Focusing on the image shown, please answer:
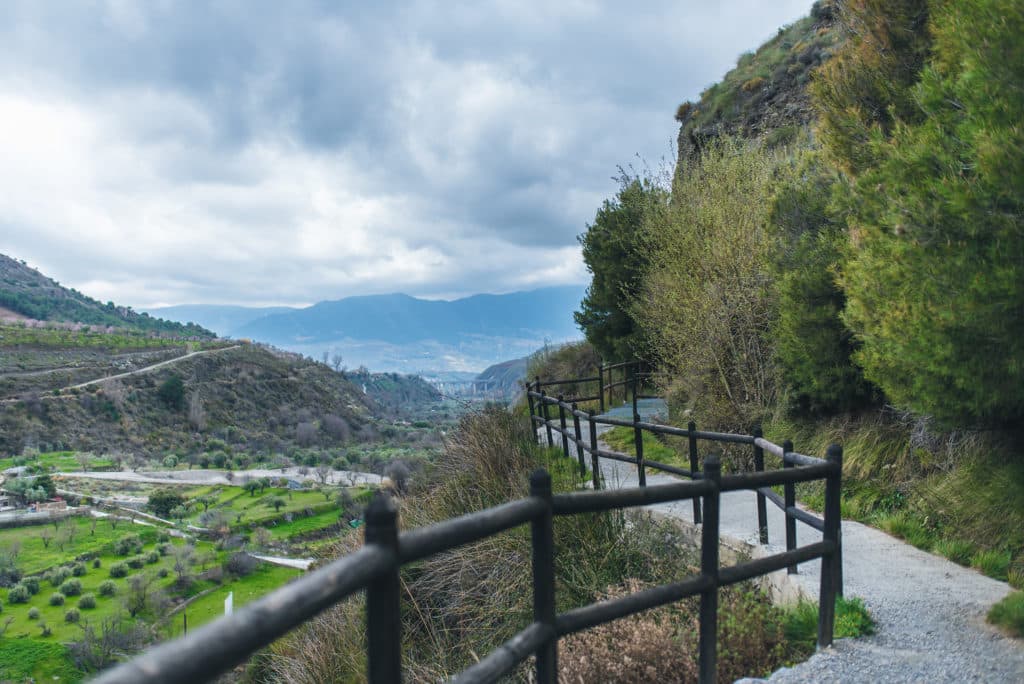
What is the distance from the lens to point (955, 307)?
5.19 meters

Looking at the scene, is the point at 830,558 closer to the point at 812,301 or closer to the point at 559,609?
the point at 559,609

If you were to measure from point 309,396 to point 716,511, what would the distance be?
104 meters

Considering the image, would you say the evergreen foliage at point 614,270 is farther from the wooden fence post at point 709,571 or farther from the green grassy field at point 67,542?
the green grassy field at point 67,542

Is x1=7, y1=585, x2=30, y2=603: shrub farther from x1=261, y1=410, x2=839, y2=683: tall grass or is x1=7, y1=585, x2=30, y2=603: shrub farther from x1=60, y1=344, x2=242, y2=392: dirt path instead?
x1=60, y1=344, x2=242, y2=392: dirt path

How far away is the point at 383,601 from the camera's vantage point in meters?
1.69

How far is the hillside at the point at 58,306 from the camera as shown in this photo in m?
133

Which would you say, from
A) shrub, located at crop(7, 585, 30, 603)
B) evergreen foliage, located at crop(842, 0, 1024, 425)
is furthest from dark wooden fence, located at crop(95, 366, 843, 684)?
shrub, located at crop(7, 585, 30, 603)

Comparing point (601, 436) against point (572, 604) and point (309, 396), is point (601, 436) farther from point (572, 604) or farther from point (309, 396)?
point (309, 396)

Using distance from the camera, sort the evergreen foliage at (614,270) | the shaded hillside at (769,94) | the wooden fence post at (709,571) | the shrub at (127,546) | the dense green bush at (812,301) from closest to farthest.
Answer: the wooden fence post at (709,571)
the dense green bush at (812,301)
the evergreen foliage at (614,270)
the shaded hillside at (769,94)
the shrub at (127,546)

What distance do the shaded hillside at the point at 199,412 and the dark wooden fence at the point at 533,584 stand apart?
290 ft

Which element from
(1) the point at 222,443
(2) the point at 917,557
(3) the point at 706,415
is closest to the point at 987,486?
(2) the point at 917,557

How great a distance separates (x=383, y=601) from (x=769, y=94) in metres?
27.4

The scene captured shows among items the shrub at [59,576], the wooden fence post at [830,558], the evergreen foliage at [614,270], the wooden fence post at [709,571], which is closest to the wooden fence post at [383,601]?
the wooden fence post at [709,571]

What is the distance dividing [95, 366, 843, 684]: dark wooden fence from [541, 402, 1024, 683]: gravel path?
337 mm
